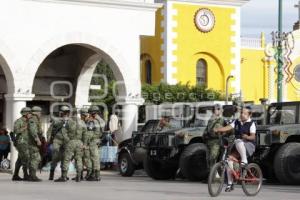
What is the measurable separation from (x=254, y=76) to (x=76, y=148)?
22.7 m

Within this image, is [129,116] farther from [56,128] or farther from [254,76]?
[254,76]

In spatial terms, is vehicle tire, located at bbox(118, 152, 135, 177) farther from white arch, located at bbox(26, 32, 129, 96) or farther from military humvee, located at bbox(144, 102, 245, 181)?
white arch, located at bbox(26, 32, 129, 96)

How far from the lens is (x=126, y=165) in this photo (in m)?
23.7

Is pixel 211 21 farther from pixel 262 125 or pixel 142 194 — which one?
pixel 142 194

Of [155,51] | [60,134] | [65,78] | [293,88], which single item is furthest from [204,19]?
[60,134]

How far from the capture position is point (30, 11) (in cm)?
2392

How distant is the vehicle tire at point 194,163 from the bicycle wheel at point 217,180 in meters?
5.25

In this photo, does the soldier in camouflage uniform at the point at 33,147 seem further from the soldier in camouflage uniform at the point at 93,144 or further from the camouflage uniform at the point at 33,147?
the soldier in camouflage uniform at the point at 93,144

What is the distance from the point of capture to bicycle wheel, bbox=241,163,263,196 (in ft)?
49.0

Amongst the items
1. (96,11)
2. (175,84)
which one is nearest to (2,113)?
(96,11)

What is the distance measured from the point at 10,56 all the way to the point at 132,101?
4.45 meters

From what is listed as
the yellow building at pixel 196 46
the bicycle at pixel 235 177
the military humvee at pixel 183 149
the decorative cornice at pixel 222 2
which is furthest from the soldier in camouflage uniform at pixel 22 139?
the decorative cornice at pixel 222 2

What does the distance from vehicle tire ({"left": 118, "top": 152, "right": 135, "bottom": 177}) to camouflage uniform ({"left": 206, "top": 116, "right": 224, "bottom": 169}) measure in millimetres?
5640

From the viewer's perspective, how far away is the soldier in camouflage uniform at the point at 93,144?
65.0ft
